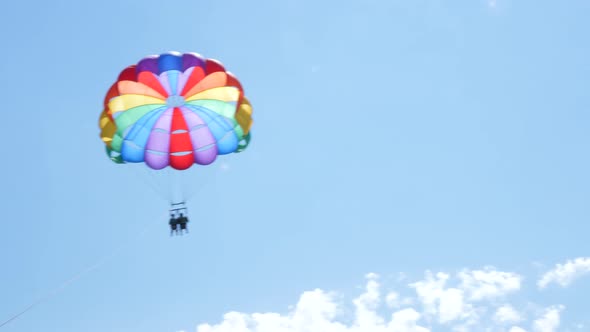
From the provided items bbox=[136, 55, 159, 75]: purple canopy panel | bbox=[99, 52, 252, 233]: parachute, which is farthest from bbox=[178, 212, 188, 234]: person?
bbox=[136, 55, 159, 75]: purple canopy panel

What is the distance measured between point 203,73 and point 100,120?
4.49m

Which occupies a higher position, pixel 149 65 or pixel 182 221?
pixel 149 65

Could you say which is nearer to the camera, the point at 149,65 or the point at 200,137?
the point at 149,65

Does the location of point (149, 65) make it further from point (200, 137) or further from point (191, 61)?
point (200, 137)

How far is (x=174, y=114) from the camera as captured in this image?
32.9 meters

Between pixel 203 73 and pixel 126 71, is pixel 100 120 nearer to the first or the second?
pixel 126 71

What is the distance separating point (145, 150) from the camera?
32531mm

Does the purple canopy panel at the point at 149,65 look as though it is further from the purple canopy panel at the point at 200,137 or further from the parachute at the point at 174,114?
the purple canopy panel at the point at 200,137

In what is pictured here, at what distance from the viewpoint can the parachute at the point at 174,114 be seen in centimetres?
3166

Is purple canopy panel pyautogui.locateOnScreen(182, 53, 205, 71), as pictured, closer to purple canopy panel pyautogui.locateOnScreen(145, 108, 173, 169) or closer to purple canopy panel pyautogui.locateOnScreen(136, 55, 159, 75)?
purple canopy panel pyautogui.locateOnScreen(136, 55, 159, 75)

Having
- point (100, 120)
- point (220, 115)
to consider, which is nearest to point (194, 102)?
point (220, 115)

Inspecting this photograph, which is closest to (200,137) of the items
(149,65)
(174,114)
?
(174,114)

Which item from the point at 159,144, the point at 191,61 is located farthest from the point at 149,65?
the point at 159,144

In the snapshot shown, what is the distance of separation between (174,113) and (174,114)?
4 cm
